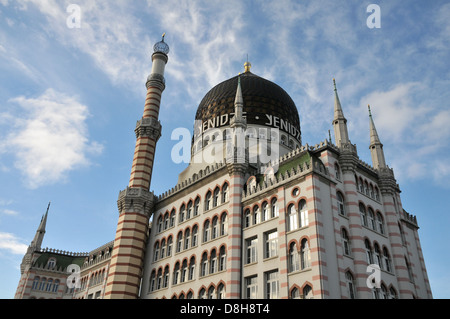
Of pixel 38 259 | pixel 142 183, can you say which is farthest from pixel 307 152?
pixel 38 259

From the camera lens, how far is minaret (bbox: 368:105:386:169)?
1312 inches

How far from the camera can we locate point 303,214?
26.5m

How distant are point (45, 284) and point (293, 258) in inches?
1725

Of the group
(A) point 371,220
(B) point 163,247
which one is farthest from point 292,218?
(B) point 163,247

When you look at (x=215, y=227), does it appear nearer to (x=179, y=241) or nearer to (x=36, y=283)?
(x=179, y=241)

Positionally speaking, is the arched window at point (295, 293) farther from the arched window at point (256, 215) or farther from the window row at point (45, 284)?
the window row at point (45, 284)

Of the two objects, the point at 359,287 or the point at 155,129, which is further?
the point at 155,129

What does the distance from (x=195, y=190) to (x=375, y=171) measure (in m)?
15.8

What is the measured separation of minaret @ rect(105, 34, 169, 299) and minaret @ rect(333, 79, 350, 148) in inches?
769

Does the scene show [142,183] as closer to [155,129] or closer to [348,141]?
[155,129]

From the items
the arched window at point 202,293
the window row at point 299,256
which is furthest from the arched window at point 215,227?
the window row at point 299,256

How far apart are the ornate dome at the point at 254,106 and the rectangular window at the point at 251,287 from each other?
17.9 meters

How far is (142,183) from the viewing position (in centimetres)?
4053

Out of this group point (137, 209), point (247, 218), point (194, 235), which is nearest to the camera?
point (247, 218)
